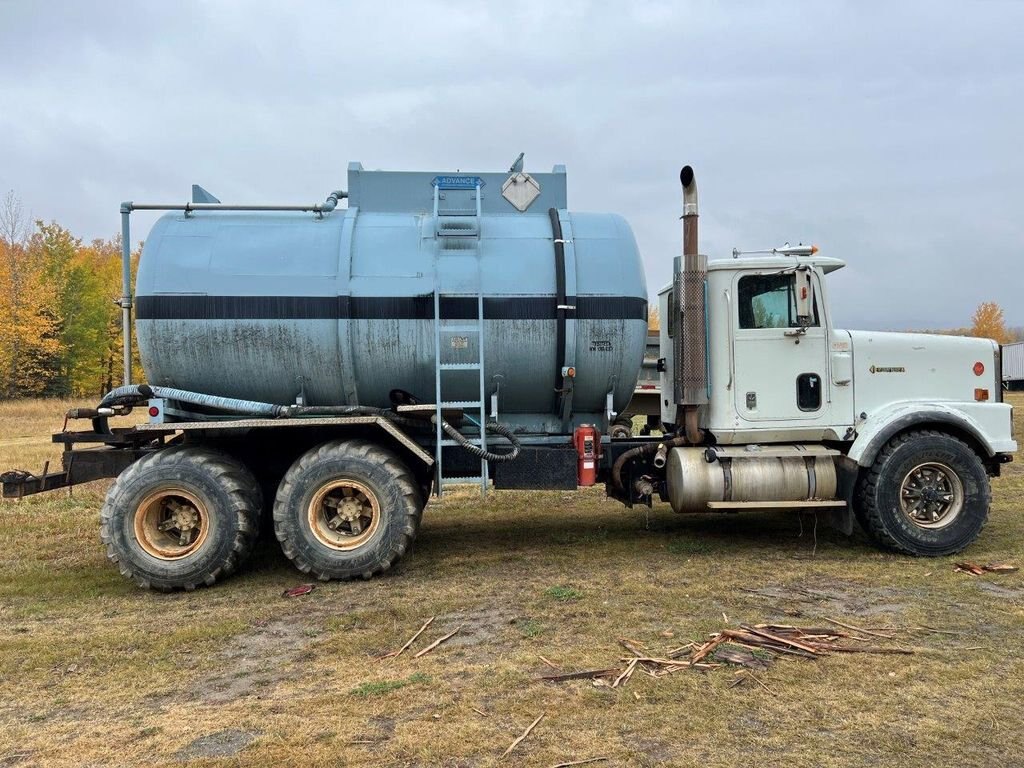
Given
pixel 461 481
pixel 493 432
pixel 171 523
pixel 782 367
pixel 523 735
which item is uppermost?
pixel 782 367

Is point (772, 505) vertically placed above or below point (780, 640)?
above

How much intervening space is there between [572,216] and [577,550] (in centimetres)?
354

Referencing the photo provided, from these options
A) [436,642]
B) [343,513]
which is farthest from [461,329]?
[436,642]

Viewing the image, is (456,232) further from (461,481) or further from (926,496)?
(926,496)

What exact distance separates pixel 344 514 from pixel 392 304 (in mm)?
2042

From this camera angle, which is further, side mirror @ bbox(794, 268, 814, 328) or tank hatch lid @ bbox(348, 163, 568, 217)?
tank hatch lid @ bbox(348, 163, 568, 217)

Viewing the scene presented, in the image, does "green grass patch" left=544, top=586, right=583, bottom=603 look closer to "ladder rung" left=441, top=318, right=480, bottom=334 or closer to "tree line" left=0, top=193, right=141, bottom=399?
Answer: "ladder rung" left=441, top=318, right=480, bottom=334

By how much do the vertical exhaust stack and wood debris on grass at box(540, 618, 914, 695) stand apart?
260 cm

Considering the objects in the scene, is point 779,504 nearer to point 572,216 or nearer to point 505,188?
point 572,216

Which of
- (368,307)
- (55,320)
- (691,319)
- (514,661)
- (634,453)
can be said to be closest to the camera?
(514,661)

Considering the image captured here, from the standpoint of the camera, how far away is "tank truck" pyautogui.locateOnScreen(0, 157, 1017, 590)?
261 inches

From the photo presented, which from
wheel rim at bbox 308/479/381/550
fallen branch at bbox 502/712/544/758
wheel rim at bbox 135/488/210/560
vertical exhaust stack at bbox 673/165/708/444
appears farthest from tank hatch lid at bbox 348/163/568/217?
fallen branch at bbox 502/712/544/758

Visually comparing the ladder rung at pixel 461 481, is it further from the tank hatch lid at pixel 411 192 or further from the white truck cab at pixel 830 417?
the tank hatch lid at pixel 411 192

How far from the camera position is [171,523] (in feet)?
21.9
